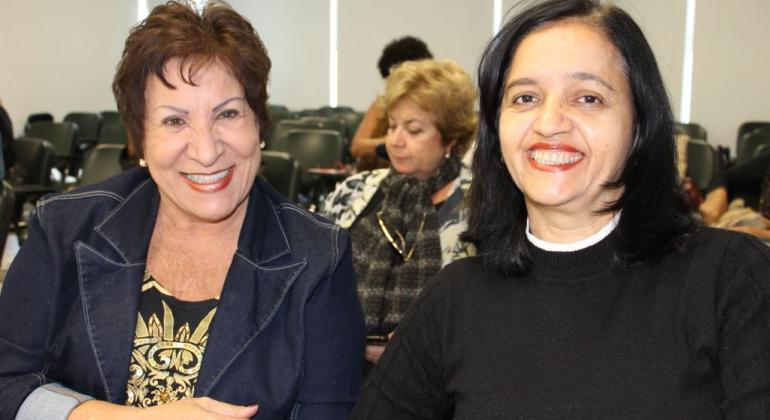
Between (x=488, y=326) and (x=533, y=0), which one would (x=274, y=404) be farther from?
(x=533, y=0)

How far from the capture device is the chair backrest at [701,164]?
5883 mm

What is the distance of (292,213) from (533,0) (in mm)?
648

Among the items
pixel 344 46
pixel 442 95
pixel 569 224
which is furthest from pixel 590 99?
pixel 344 46

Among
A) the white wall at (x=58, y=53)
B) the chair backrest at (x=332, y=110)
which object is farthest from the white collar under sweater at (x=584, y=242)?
the chair backrest at (x=332, y=110)

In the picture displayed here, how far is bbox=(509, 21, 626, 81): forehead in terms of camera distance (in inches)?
55.6

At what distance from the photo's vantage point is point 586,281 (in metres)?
1.43

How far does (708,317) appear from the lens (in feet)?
4.30

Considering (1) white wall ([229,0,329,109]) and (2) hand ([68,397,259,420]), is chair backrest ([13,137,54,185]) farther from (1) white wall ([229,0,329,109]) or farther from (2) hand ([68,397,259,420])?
(1) white wall ([229,0,329,109])

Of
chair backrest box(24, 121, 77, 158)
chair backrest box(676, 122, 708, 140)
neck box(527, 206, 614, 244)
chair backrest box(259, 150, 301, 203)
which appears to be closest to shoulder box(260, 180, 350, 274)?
neck box(527, 206, 614, 244)

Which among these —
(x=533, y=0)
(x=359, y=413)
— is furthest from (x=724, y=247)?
(x=359, y=413)

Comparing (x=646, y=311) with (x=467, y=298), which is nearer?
(x=646, y=311)

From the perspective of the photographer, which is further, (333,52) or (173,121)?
(333,52)

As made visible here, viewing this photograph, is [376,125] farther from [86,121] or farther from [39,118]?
[86,121]

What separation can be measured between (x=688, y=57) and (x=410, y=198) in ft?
26.8
